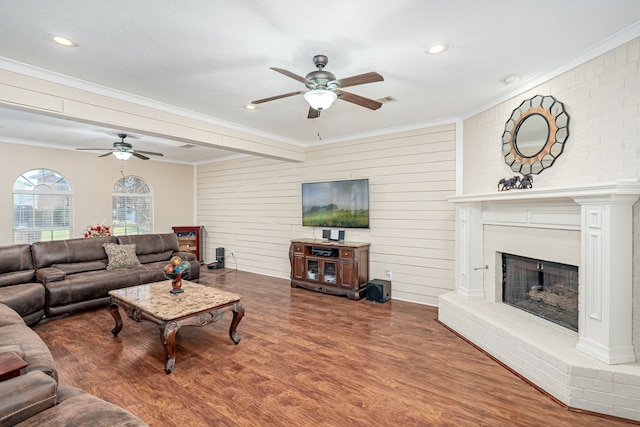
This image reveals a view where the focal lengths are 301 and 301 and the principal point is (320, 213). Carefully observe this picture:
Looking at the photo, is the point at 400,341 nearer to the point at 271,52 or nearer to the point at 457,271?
the point at 457,271

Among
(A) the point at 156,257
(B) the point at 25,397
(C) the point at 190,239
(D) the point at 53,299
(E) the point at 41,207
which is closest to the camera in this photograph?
(B) the point at 25,397

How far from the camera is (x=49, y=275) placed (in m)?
4.12

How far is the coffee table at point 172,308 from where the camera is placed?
2.74m

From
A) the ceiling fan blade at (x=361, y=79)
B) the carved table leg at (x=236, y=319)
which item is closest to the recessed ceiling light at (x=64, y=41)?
the ceiling fan blade at (x=361, y=79)

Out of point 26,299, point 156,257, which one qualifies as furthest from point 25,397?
point 156,257

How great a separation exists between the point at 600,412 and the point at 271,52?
147 inches

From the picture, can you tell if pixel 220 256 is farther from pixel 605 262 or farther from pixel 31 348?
pixel 605 262

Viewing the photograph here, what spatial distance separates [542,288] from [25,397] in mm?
4142

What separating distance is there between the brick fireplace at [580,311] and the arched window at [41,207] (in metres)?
7.65

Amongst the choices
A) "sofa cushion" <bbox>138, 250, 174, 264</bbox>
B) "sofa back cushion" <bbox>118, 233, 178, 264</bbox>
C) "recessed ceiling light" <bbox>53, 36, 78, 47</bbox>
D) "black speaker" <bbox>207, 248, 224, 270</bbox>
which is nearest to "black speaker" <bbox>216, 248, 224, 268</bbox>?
"black speaker" <bbox>207, 248, 224, 270</bbox>

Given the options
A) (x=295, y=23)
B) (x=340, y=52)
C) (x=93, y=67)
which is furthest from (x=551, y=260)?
(x=93, y=67)

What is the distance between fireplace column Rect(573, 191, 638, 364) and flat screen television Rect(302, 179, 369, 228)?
3168 mm

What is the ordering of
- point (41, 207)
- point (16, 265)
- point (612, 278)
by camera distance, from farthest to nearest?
point (41, 207)
point (16, 265)
point (612, 278)

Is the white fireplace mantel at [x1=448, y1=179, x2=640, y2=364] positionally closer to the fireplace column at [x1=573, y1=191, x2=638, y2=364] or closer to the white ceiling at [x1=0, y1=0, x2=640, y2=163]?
the fireplace column at [x1=573, y1=191, x2=638, y2=364]
